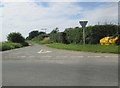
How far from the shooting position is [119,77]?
10055 mm

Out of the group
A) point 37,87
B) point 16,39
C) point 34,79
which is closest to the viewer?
point 37,87

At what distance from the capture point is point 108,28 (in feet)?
128

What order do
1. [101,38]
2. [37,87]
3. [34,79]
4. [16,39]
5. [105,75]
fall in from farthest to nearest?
1. [16,39]
2. [101,38]
3. [105,75]
4. [34,79]
5. [37,87]

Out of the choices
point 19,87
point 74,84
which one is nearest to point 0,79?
point 19,87

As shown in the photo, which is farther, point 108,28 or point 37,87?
point 108,28

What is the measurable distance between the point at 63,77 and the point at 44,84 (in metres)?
1.49

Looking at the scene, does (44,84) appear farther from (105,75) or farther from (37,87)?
(105,75)

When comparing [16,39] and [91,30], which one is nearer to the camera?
[91,30]

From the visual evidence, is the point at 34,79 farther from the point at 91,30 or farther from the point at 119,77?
the point at 91,30

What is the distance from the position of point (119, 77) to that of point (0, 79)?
13.5 ft

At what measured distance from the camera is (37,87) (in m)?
8.25

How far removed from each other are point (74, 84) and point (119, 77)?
6.86 feet

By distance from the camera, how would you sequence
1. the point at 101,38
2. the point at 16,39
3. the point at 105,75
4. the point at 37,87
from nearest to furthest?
the point at 37,87, the point at 105,75, the point at 101,38, the point at 16,39

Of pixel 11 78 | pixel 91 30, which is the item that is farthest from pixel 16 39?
pixel 11 78
